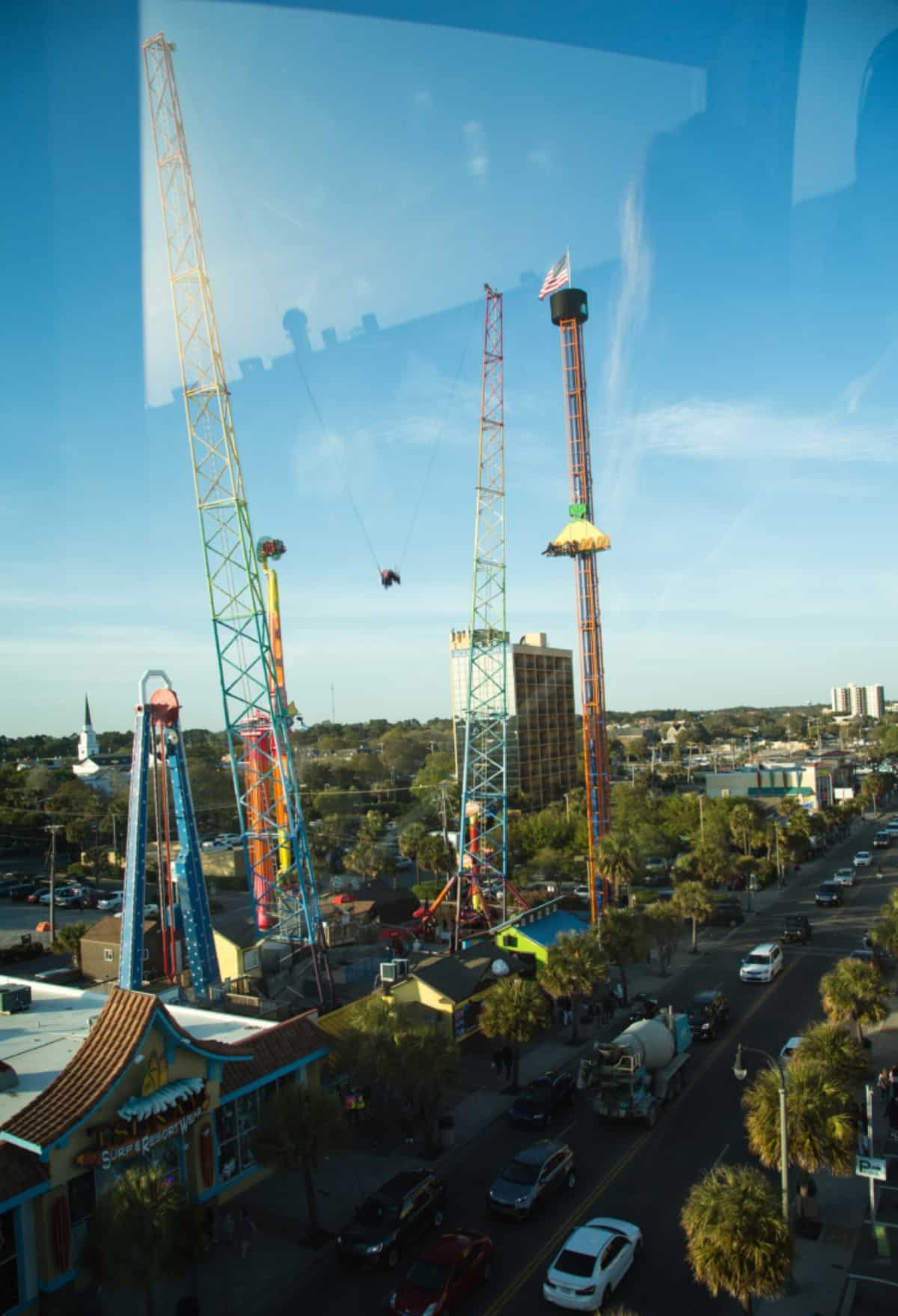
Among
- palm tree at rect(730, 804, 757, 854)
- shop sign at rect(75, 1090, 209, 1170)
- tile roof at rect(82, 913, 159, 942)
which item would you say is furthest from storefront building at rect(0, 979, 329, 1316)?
palm tree at rect(730, 804, 757, 854)

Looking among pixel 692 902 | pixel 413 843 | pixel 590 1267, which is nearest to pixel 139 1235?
pixel 590 1267

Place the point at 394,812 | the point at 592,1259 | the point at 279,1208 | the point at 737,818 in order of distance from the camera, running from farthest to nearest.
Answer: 1. the point at 394,812
2. the point at 737,818
3. the point at 279,1208
4. the point at 592,1259

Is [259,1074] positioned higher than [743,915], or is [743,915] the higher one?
[259,1074]

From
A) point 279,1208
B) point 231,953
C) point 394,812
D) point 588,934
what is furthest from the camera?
point 394,812

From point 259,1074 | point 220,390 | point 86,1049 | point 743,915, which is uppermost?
point 220,390

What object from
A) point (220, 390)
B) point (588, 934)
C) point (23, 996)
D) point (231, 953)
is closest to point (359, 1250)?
point (23, 996)

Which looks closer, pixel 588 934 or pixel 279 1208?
pixel 279 1208

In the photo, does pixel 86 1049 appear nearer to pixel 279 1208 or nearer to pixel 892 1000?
pixel 279 1208
